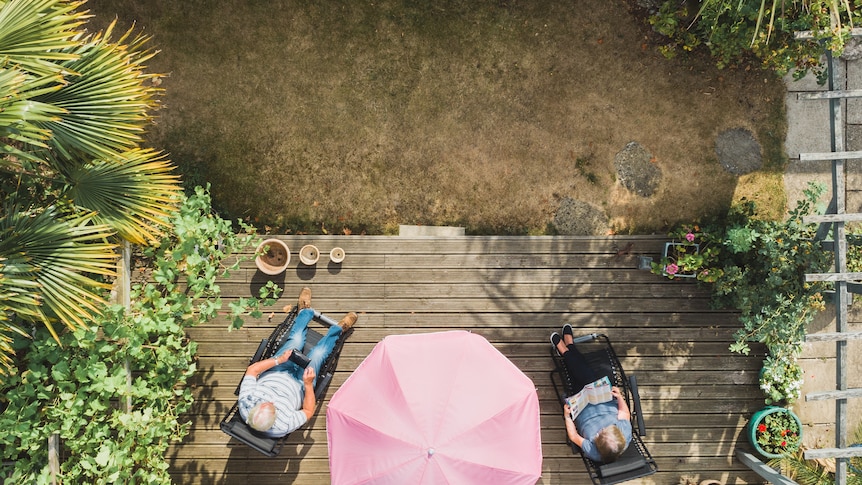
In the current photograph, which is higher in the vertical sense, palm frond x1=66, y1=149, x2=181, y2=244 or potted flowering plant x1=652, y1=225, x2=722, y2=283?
palm frond x1=66, y1=149, x2=181, y2=244

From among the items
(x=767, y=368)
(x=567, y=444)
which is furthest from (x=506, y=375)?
(x=767, y=368)

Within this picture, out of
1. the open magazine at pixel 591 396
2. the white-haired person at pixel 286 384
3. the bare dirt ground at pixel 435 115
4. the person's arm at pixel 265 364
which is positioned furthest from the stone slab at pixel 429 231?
the open magazine at pixel 591 396

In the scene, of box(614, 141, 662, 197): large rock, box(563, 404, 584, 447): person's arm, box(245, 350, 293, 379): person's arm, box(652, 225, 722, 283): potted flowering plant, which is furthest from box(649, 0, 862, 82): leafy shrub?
box(245, 350, 293, 379): person's arm

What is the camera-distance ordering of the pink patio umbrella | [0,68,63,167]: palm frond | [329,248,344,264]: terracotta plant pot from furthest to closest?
[329,248,344,264]: terracotta plant pot
the pink patio umbrella
[0,68,63,167]: palm frond

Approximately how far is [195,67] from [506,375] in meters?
4.89

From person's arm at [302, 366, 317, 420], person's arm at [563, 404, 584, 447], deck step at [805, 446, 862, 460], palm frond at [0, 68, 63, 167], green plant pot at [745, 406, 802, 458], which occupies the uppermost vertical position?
palm frond at [0, 68, 63, 167]

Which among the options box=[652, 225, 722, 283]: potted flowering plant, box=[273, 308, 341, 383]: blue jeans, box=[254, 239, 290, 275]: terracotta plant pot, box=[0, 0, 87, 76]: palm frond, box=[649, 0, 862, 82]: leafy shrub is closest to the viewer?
box=[0, 0, 87, 76]: palm frond

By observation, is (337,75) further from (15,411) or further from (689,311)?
(689,311)

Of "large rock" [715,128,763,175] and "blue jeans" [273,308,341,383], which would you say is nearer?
"blue jeans" [273,308,341,383]

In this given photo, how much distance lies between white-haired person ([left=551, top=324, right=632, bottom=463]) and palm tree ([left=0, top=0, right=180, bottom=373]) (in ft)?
13.8

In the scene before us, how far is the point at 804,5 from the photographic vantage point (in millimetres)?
4492

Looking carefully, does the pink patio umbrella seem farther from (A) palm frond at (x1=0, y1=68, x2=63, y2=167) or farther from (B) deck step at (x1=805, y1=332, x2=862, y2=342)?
(A) palm frond at (x1=0, y1=68, x2=63, y2=167)

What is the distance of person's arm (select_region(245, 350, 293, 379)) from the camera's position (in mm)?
4996

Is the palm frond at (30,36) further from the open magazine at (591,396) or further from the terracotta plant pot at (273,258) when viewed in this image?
the open magazine at (591,396)
